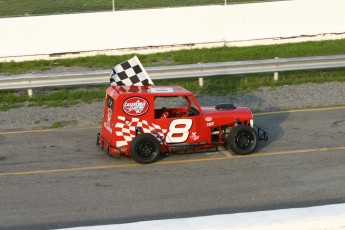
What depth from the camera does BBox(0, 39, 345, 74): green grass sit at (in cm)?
1852

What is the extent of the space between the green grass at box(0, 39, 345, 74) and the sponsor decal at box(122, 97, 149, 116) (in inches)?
329

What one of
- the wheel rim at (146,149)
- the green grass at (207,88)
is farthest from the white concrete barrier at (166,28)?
the wheel rim at (146,149)

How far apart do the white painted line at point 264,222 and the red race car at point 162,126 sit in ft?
16.9

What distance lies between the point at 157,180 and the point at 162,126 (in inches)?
46.8

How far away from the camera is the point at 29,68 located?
723 inches

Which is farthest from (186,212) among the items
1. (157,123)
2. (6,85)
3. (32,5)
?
(32,5)

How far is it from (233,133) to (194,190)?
1.79 m

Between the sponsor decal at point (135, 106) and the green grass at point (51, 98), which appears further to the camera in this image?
the green grass at point (51, 98)

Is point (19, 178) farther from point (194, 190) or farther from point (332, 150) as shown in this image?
point (332, 150)

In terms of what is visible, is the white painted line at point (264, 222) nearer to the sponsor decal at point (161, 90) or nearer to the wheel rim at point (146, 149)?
the wheel rim at point (146, 149)

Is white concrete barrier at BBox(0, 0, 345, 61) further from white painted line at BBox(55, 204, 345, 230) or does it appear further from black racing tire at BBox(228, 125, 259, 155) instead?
white painted line at BBox(55, 204, 345, 230)

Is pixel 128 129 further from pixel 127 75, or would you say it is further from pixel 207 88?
pixel 207 88

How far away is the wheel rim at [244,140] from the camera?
407 inches

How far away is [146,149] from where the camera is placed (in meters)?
9.95
